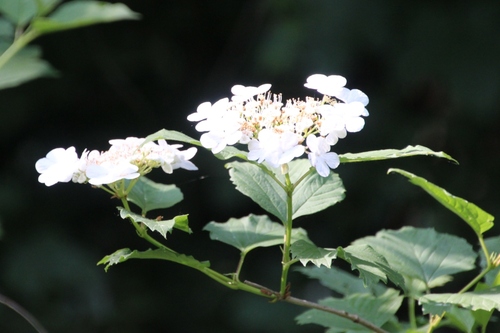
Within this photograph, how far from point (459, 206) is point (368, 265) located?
0.12 m

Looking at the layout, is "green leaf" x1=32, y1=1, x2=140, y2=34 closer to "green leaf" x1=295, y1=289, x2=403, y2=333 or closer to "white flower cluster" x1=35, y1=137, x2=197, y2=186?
"white flower cluster" x1=35, y1=137, x2=197, y2=186

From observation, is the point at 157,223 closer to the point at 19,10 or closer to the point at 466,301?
the point at 466,301

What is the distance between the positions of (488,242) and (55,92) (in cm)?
202

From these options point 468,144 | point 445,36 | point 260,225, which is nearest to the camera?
point 260,225

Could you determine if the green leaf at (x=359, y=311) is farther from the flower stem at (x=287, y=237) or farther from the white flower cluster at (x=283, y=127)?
the white flower cluster at (x=283, y=127)

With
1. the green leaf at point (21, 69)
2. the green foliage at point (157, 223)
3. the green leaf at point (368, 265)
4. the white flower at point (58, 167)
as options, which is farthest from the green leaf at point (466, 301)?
the green leaf at point (21, 69)

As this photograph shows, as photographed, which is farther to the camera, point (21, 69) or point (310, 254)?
point (21, 69)

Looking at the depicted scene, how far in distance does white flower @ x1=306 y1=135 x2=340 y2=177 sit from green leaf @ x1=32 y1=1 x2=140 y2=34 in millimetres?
344

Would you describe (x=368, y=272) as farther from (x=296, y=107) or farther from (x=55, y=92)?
(x=55, y=92)

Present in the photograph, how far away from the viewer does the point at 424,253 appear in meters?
0.96

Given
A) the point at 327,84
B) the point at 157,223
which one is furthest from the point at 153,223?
the point at 327,84

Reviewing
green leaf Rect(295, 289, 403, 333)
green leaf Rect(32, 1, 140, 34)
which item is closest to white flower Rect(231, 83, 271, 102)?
green leaf Rect(32, 1, 140, 34)

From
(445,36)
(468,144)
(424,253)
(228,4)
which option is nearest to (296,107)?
→ (424,253)

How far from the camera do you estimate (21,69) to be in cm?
107
